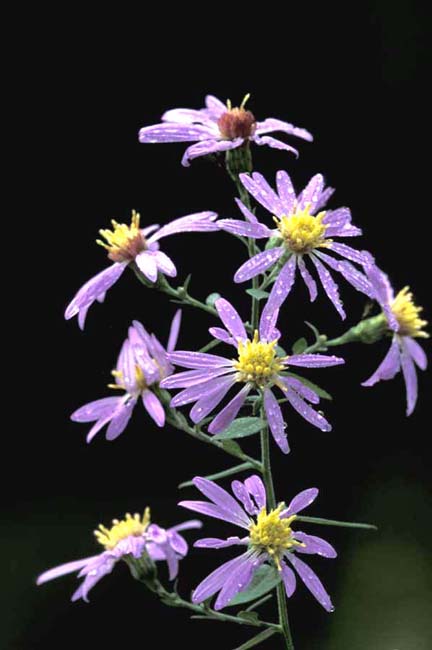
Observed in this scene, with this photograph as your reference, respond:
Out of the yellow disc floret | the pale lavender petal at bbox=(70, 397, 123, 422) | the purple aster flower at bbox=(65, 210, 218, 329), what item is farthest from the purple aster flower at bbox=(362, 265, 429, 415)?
the pale lavender petal at bbox=(70, 397, 123, 422)

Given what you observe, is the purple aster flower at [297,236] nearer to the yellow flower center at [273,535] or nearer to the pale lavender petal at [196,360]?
the pale lavender petal at [196,360]

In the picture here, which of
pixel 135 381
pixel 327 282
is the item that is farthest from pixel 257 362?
pixel 135 381

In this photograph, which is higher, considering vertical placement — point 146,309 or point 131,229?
point 146,309

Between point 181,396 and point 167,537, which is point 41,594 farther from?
point 181,396

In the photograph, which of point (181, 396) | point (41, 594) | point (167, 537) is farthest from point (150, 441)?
point (181, 396)

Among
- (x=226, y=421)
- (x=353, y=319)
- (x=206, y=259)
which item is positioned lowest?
(x=226, y=421)
